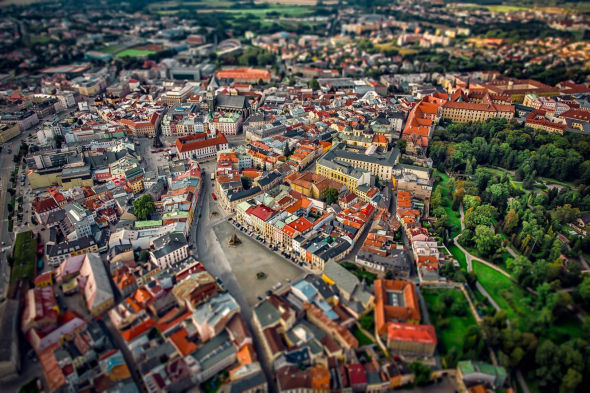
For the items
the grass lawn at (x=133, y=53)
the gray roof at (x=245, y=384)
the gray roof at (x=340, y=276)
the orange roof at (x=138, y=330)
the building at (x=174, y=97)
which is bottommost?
the gray roof at (x=245, y=384)

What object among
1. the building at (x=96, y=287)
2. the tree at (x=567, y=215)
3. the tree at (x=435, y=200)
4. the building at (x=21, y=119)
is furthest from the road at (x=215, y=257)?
the building at (x=21, y=119)

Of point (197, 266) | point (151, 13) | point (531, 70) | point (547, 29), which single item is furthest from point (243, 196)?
point (151, 13)

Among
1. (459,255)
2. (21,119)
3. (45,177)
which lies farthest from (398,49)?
(45,177)

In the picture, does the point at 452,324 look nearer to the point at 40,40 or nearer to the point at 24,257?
the point at 24,257

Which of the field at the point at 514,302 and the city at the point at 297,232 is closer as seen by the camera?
the city at the point at 297,232

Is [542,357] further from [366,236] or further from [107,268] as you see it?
[107,268]

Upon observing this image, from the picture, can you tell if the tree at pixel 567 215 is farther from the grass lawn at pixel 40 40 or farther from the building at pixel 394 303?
the grass lawn at pixel 40 40

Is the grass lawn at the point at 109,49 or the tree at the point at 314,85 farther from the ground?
the grass lawn at the point at 109,49

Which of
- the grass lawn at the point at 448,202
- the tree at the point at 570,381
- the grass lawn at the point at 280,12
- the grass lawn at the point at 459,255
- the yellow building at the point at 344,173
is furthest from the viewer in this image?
the grass lawn at the point at 280,12
